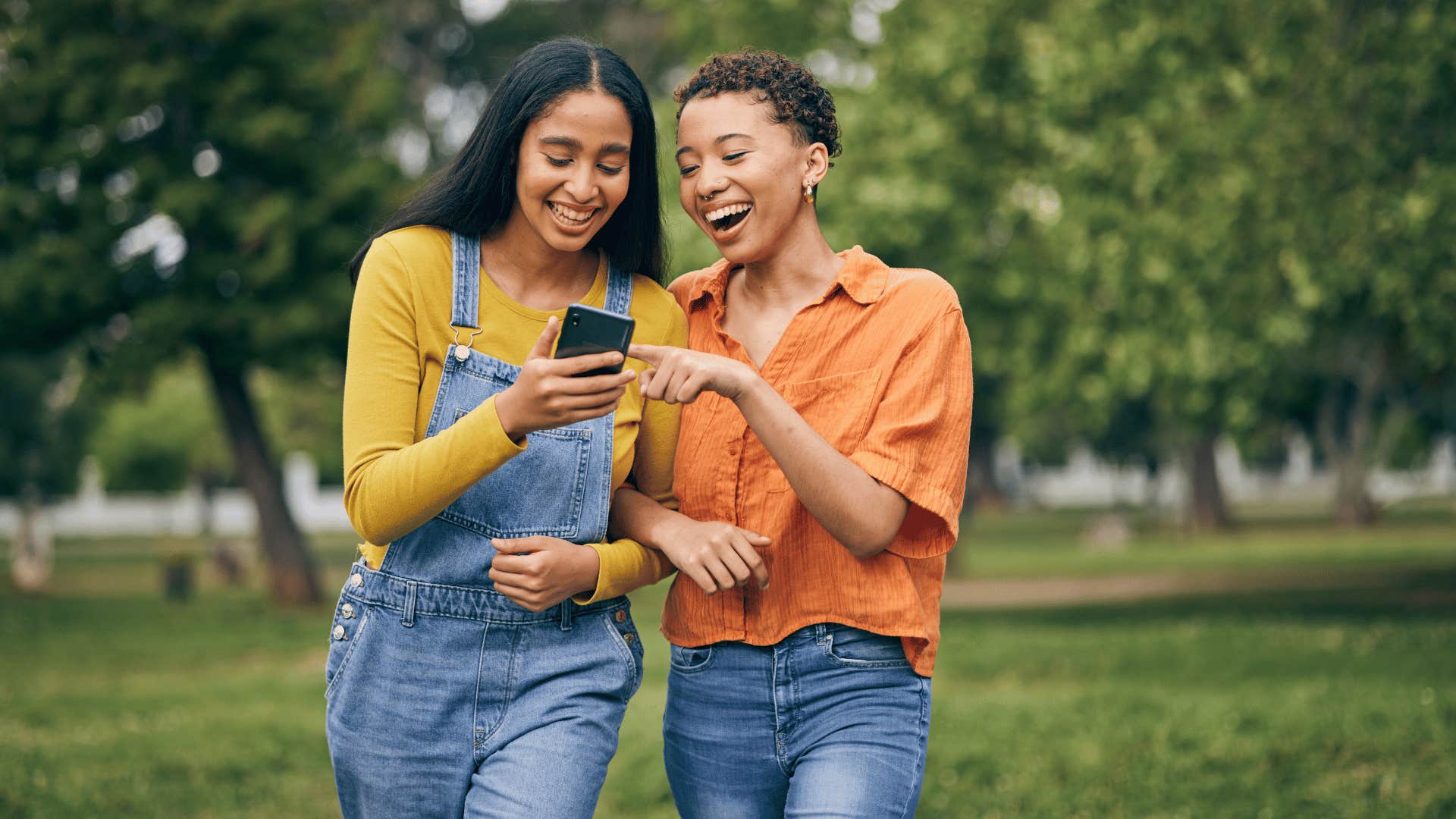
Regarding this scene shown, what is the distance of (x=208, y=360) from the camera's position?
21.5 metres

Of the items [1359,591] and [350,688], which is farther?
[1359,591]

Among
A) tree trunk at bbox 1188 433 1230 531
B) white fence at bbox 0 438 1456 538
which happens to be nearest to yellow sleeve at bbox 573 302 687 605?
tree trunk at bbox 1188 433 1230 531

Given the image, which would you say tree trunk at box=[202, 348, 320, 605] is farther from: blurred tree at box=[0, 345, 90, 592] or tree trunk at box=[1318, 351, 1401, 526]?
tree trunk at box=[1318, 351, 1401, 526]

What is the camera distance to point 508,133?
2.80 meters

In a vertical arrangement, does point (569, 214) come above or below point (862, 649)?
above

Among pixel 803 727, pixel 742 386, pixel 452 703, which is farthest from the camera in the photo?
pixel 803 727

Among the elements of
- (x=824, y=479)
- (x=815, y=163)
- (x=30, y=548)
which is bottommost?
(x=30, y=548)

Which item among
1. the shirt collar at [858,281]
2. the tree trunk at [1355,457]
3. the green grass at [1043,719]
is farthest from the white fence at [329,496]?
the shirt collar at [858,281]

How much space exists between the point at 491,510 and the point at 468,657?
0.27m

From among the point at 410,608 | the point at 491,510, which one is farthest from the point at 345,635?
the point at 491,510

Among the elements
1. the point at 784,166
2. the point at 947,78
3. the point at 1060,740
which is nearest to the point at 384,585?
the point at 784,166

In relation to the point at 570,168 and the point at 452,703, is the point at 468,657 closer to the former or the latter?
the point at 452,703

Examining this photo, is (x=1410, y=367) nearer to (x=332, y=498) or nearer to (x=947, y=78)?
(x=947, y=78)

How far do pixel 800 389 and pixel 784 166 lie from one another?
17.8 inches
